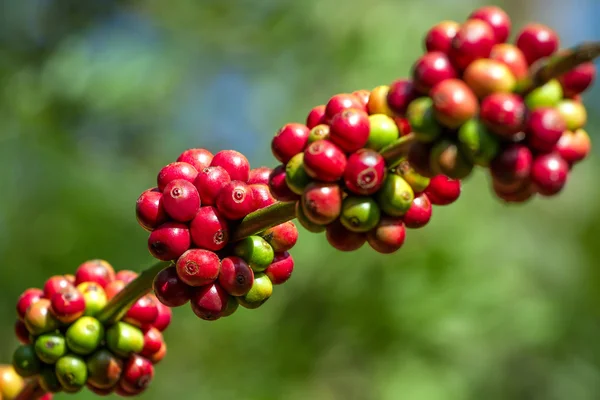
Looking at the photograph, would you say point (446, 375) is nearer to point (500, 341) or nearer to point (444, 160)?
point (500, 341)

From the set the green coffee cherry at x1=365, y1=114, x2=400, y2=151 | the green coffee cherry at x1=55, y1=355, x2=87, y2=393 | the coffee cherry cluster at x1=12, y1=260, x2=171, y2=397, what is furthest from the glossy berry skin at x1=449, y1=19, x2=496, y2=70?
the green coffee cherry at x1=55, y1=355, x2=87, y2=393

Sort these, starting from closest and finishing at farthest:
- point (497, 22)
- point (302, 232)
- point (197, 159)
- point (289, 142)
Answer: point (497, 22) < point (289, 142) < point (197, 159) < point (302, 232)

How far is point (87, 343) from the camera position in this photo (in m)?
2.14

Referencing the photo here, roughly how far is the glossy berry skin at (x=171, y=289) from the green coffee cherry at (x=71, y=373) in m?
0.39

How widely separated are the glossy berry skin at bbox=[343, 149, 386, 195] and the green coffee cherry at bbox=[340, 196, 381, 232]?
27mm

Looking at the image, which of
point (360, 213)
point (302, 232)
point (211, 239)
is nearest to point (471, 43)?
point (360, 213)

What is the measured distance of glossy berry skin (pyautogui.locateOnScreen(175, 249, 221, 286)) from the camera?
1.84 m

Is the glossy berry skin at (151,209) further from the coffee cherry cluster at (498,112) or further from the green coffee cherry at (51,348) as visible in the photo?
the coffee cherry cluster at (498,112)

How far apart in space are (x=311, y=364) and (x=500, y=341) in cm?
188

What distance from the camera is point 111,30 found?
989 cm

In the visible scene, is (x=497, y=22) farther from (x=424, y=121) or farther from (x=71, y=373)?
(x=71, y=373)

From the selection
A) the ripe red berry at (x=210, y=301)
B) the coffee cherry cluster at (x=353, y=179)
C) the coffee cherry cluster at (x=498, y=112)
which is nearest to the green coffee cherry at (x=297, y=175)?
the coffee cherry cluster at (x=353, y=179)

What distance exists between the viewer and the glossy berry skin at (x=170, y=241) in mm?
1875

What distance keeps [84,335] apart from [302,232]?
5.81m
